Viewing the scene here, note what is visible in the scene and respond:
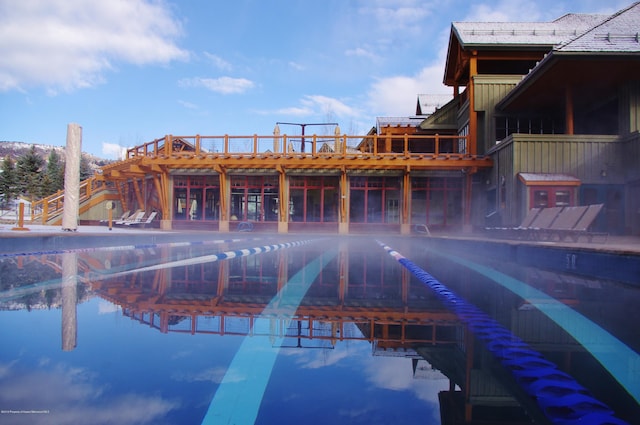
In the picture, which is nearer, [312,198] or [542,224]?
[542,224]

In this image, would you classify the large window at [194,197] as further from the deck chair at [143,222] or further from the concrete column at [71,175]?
the concrete column at [71,175]

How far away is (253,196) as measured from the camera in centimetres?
2422

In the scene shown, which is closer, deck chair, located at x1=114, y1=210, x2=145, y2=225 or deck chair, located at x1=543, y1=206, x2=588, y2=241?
deck chair, located at x1=543, y1=206, x2=588, y2=241

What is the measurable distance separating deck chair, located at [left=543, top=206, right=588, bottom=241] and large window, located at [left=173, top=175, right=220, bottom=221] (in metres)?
17.5

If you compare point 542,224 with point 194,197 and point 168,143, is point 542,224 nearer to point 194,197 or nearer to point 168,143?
point 194,197

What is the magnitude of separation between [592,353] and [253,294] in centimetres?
312

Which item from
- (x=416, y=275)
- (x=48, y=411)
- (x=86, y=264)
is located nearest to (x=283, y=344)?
(x=48, y=411)

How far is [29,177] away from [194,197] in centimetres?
3857

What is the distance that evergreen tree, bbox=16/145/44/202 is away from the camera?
169ft

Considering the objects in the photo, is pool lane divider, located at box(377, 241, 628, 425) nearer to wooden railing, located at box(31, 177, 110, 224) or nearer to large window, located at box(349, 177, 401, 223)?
large window, located at box(349, 177, 401, 223)

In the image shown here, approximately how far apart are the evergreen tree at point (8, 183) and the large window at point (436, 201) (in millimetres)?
48845

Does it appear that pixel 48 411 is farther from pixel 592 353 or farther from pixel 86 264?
pixel 86 264

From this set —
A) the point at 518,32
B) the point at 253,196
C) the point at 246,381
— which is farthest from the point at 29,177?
the point at 246,381

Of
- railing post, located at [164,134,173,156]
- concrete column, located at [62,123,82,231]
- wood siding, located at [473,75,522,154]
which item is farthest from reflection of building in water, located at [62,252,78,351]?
wood siding, located at [473,75,522,154]
